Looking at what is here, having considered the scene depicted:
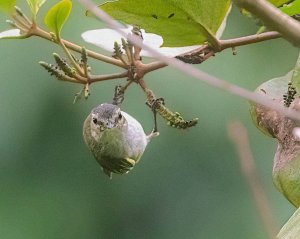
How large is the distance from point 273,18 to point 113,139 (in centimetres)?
85

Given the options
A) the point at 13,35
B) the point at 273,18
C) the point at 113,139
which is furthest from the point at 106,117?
the point at 273,18

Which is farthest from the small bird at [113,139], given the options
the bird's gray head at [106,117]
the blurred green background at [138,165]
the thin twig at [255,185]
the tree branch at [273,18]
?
the blurred green background at [138,165]

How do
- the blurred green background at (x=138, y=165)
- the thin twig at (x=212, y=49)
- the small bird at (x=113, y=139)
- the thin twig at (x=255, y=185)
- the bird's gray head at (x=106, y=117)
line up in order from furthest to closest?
the blurred green background at (x=138, y=165) < the bird's gray head at (x=106, y=117) < the small bird at (x=113, y=139) < the thin twig at (x=212, y=49) < the thin twig at (x=255, y=185)

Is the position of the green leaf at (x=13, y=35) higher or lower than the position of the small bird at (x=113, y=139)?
higher

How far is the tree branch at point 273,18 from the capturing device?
0.61 m

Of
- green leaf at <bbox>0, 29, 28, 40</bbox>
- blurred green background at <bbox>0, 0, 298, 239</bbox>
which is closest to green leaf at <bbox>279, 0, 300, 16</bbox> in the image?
green leaf at <bbox>0, 29, 28, 40</bbox>

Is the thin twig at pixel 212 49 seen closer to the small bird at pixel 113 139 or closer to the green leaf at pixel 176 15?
the green leaf at pixel 176 15

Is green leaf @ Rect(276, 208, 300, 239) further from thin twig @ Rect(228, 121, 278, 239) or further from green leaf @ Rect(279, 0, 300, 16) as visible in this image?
green leaf @ Rect(279, 0, 300, 16)

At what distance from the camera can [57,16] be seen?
100cm

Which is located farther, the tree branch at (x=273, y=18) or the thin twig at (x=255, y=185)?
A: the thin twig at (x=255, y=185)

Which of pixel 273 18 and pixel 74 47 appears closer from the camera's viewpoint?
pixel 273 18

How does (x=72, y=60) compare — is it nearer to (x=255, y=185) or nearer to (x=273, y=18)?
(x=255, y=185)

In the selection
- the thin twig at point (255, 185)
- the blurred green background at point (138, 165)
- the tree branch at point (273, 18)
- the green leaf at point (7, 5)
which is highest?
the blurred green background at point (138, 165)

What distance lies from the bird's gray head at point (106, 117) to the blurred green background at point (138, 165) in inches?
33.3
